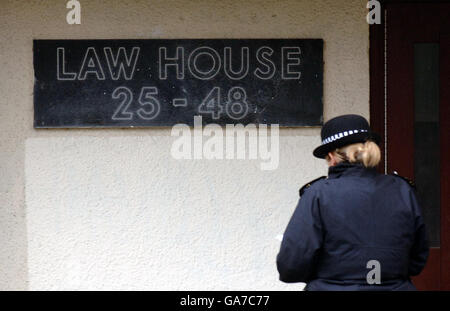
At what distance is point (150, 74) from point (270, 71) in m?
0.87

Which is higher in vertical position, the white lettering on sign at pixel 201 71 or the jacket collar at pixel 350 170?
the white lettering on sign at pixel 201 71

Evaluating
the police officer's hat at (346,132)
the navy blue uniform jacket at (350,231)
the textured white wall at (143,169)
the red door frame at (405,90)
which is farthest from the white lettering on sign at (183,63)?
the navy blue uniform jacket at (350,231)

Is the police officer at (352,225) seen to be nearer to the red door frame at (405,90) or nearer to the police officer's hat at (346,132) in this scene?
the police officer's hat at (346,132)

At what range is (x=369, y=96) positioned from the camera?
14.4 feet

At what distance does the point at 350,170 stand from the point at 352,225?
0.24 meters

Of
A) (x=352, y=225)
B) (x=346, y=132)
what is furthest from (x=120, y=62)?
(x=352, y=225)

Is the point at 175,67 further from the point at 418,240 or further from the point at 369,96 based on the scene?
the point at 418,240

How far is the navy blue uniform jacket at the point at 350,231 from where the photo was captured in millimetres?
2502

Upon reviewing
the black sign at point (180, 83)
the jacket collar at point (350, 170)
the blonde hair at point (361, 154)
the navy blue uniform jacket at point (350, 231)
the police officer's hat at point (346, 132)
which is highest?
the black sign at point (180, 83)

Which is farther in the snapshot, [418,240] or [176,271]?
[176,271]

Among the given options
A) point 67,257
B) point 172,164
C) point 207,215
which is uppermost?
point 172,164

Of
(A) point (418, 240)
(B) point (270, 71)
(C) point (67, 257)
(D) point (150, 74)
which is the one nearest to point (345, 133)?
(A) point (418, 240)

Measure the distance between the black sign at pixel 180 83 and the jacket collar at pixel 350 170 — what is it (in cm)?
176
